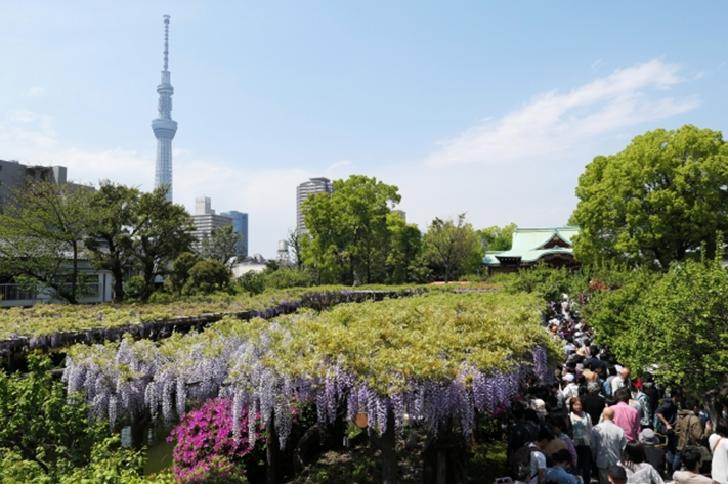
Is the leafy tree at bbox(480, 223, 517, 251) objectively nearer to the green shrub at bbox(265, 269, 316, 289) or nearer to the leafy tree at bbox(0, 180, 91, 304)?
the green shrub at bbox(265, 269, 316, 289)

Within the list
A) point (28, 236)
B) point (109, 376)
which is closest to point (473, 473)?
point (109, 376)

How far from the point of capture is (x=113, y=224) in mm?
25938

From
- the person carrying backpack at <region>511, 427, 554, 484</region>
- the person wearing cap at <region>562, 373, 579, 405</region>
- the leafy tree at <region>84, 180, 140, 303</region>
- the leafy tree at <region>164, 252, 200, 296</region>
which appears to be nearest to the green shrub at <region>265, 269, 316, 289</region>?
the leafy tree at <region>164, 252, 200, 296</region>

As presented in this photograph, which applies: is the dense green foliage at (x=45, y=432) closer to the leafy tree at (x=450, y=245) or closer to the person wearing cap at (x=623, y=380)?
the person wearing cap at (x=623, y=380)

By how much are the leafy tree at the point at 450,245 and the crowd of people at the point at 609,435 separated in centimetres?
3741

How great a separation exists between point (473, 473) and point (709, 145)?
75.0 feet

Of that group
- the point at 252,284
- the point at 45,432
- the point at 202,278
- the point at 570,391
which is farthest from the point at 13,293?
the point at 570,391

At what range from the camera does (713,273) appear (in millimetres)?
8789

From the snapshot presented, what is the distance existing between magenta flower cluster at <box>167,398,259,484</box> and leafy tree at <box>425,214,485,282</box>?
130 ft

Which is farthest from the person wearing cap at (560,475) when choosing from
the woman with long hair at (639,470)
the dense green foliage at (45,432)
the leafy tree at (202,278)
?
the leafy tree at (202,278)

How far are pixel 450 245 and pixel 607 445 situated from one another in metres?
41.7

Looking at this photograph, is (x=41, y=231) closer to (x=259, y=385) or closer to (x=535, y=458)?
(x=259, y=385)

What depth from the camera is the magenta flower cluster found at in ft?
24.3

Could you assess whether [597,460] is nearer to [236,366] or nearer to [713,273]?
[713,273]
